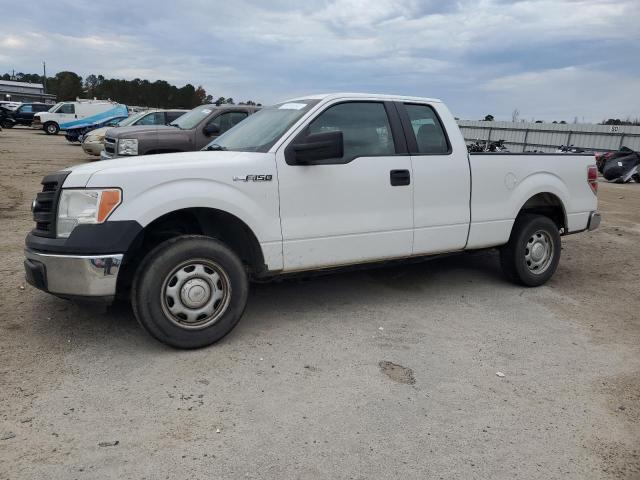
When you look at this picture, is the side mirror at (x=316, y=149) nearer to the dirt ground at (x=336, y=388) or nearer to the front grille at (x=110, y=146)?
the dirt ground at (x=336, y=388)

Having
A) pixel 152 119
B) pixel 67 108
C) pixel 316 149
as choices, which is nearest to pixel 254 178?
pixel 316 149

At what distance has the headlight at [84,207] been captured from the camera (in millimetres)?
3752

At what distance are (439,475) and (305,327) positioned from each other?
2.08 metres

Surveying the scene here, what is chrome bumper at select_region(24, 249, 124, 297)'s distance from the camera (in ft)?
12.2

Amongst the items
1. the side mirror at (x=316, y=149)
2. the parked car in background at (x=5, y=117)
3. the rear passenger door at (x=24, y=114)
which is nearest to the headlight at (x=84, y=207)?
the side mirror at (x=316, y=149)

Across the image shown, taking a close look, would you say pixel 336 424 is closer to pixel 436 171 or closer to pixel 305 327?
pixel 305 327

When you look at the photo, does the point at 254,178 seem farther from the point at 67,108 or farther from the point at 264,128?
the point at 67,108

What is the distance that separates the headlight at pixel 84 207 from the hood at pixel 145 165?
0.21 ft

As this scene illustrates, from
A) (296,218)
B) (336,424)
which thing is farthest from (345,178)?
(336,424)

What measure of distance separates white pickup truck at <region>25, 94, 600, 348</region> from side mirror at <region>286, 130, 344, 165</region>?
11 millimetres

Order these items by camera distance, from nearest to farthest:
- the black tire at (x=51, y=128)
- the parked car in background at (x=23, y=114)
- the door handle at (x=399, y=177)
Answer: the door handle at (x=399, y=177), the black tire at (x=51, y=128), the parked car in background at (x=23, y=114)

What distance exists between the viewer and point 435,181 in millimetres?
5070

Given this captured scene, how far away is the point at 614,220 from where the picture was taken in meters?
10.4

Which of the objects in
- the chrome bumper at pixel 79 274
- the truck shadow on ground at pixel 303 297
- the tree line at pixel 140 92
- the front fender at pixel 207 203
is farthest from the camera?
the tree line at pixel 140 92
